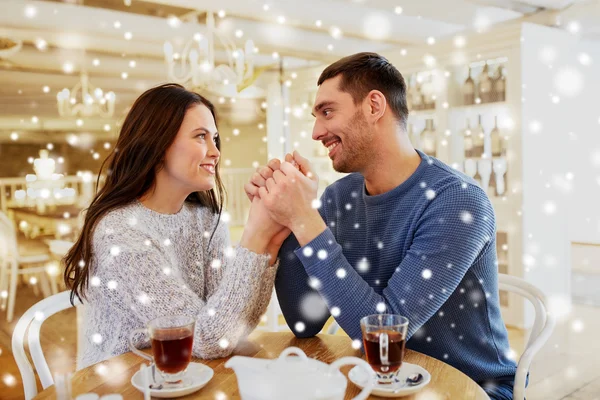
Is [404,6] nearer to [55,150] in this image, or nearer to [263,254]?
[263,254]

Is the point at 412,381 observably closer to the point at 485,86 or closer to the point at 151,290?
the point at 151,290

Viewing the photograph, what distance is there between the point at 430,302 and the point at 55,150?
7.81 meters

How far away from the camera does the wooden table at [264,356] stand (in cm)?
87

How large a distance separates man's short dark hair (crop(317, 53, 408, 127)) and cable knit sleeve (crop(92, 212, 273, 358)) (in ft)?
1.69

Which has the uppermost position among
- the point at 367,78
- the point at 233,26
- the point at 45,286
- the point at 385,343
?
the point at 233,26

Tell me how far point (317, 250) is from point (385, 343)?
0.77 feet

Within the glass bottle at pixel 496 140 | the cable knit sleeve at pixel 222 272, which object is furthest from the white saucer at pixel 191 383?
the glass bottle at pixel 496 140

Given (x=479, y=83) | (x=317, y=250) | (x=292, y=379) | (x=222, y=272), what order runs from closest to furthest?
(x=292, y=379) < (x=317, y=250) < (x=222, y=272) < (x=479, y=83)

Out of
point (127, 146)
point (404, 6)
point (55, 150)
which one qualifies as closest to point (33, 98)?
point (55, 150)

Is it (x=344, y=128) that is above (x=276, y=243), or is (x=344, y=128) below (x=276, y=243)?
above

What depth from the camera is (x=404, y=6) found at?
369 cm

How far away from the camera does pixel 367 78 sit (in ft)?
4.52

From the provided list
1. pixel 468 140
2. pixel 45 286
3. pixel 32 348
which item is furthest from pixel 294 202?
pixel 45 286

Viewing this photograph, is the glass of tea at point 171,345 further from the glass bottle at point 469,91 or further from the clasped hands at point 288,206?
the glass bottle at point 469,91
